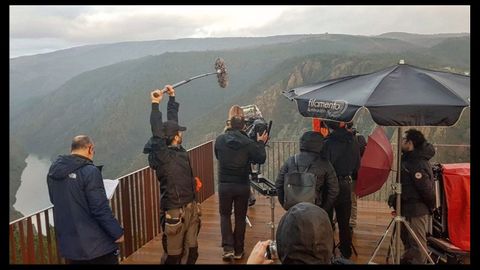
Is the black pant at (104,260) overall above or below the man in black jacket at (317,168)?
below

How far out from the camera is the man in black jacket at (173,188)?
3.88 m

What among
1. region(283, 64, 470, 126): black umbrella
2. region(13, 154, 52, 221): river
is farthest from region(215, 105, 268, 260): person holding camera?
region(13, 154, 52, 221): river

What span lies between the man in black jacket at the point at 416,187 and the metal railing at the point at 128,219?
10.0 feet

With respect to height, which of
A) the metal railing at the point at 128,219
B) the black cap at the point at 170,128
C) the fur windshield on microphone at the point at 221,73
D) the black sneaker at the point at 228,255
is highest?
the fur windshield on microphone at the point at 221,73

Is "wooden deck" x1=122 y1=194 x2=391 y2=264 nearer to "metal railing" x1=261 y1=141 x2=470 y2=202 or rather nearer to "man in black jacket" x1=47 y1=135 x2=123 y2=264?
"metal railing" x1=261 y1=141 x2=470 y2=202

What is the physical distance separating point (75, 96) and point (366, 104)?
103m

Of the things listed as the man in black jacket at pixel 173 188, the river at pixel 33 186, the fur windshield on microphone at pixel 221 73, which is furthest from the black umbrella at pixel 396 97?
the river at pixel 33 186

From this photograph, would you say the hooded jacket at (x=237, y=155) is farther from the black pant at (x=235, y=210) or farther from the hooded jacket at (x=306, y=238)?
the hooded jacket at (x=306, y=238)

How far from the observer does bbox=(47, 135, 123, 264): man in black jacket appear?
3.27 meters

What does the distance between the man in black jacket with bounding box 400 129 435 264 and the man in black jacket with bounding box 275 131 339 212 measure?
0.69 metres

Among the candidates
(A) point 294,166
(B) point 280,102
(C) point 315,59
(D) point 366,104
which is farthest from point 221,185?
(C) point 315,59

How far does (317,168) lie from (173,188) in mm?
1359

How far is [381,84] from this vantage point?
12.0 ft
